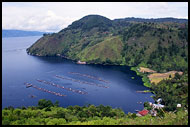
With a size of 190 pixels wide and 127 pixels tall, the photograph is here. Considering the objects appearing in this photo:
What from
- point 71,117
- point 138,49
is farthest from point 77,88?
point 138,49

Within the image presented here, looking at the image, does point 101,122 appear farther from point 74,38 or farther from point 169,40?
point 74,38

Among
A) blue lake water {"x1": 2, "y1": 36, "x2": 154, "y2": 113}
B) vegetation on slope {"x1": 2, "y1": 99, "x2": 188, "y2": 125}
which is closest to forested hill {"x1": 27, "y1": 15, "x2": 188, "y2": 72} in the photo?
blue lake water {"x1": 2, "y1": 36, "x2": 154, "y2": 113}

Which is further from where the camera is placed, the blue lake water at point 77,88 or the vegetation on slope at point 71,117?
the blue lake water at point 77,88

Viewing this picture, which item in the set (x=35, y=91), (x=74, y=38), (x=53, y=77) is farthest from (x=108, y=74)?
(x=74, y=38)

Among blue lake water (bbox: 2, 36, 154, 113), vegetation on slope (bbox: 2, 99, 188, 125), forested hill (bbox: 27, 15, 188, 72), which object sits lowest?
blue lake water (bbox: 2, 36, 154, 113)

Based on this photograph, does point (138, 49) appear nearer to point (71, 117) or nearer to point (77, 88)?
point (77, 88)

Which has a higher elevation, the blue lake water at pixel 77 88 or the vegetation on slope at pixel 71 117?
the vegetation on slope at pixel 71 117

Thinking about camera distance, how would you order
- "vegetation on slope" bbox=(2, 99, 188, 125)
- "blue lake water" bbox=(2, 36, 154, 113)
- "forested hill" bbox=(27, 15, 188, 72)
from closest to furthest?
"vegetation on slope" bbox=(2, 99, 188, 125) → "blue lake water" bbox=(2, 36, 154, 113) → "forested hill" bbox=(27, 15, 188, 72)

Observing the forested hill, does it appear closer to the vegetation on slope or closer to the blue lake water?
the blue lake water

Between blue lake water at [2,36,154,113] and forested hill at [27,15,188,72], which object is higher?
forested hill at [27,15,188,72]

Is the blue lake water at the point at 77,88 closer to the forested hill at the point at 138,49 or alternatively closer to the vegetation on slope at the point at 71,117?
the vegetation on slope at the point at 71,117

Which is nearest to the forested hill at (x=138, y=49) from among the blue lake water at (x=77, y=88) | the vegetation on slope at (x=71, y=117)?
the blue lake water at (x=77, y=88)
